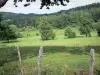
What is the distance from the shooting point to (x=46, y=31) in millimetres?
33062

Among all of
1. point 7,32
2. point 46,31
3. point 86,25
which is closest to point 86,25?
point 86,25

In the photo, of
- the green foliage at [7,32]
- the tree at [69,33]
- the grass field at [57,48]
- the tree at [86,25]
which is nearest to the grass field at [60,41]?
the grass field at [57,48]

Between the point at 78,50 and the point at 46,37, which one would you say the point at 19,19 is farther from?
the point at 78,50

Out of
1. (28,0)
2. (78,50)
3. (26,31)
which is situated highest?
(28,0)

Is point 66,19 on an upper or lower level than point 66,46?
upper

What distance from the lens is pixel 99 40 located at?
33.3m

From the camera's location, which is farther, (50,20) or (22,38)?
(50,20)

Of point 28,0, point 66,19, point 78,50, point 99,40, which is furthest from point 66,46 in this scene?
point 28,0

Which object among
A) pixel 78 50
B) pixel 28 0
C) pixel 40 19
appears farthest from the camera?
pixel 40 19

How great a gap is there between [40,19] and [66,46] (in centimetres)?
438

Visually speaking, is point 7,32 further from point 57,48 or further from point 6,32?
point 57,48

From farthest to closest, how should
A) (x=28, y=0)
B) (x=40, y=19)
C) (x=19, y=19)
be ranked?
(x=19, y=19) → (x=40, y=19) → (x=28, y=0)

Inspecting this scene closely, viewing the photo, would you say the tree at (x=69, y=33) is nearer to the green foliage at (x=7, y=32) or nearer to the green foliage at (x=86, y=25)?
the green foliage at (x=86, y=25)

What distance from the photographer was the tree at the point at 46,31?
32656 mm
